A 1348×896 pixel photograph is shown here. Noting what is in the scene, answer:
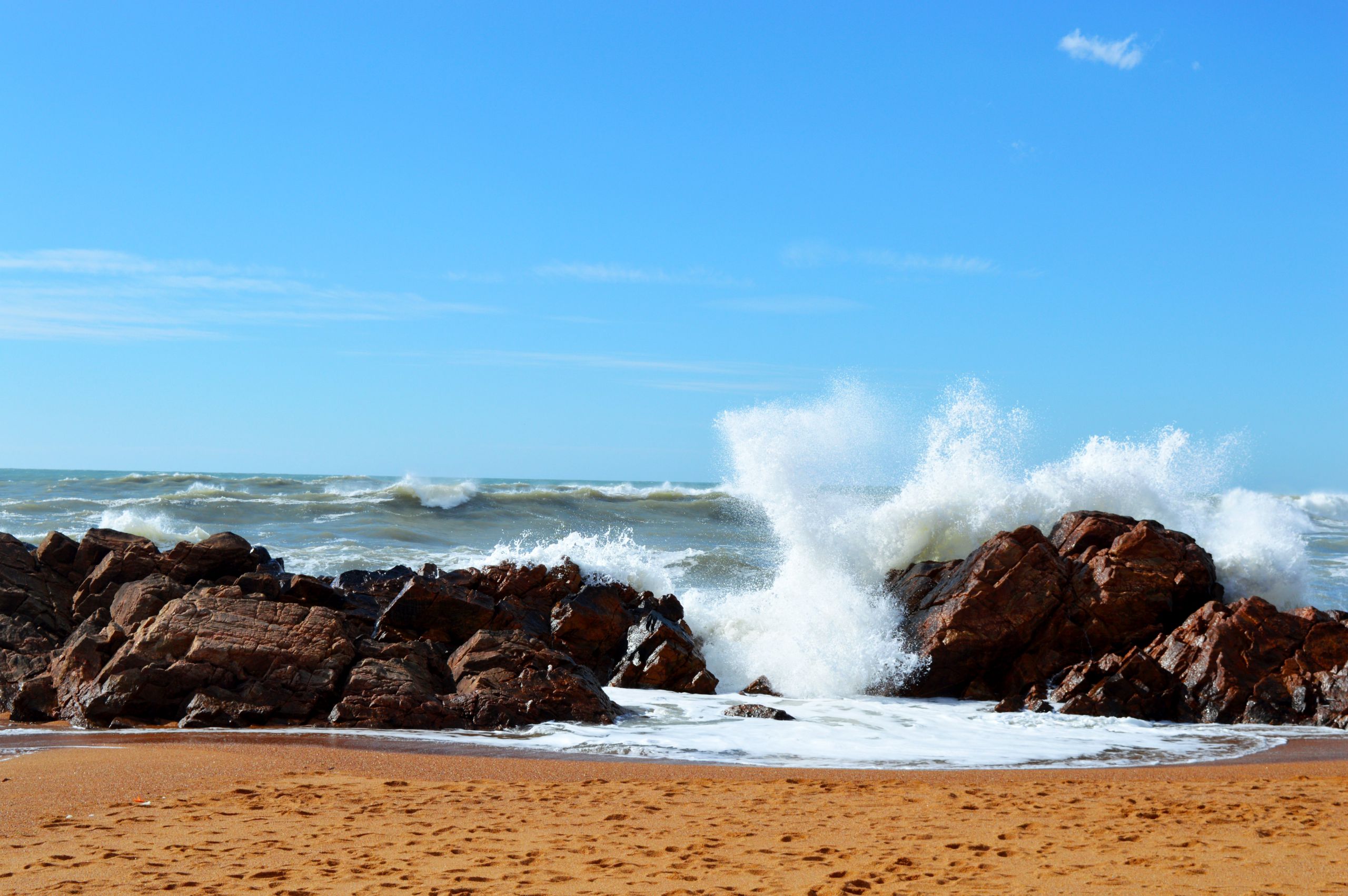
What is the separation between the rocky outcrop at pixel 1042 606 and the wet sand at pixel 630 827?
308 cm

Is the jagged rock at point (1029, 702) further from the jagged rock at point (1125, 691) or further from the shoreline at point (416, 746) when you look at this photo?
the shoreline at point (416, 746)

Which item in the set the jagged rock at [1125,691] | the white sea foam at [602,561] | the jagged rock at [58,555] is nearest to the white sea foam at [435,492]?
the white sea foam at [602,561]

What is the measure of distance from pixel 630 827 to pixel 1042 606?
641cm

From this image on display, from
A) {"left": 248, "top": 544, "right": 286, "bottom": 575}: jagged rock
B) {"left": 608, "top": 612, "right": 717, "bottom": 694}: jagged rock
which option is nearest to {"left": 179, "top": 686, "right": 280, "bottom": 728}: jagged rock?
{"left": 248, "top": 544, "right": 286, "bottom": 575}: jagged rock

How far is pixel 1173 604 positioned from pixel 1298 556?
2.57 metres

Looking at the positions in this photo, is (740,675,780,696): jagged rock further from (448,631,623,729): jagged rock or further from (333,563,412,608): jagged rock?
(333,563,412,608): jagged rock

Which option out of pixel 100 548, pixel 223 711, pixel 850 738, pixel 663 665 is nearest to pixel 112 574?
pixel 100 548

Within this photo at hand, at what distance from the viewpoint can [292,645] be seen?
8.84m

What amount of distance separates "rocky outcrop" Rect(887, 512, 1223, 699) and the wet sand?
308cm

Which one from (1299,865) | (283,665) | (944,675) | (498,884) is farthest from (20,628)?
(1299,865)

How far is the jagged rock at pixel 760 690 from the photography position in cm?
1033

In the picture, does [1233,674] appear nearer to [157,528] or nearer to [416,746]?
[416,746]

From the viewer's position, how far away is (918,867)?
4.63 metres

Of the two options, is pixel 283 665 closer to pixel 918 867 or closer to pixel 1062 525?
pixel 918 867
